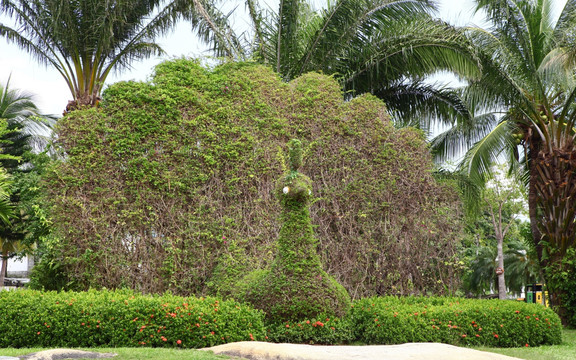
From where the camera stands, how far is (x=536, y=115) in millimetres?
13625

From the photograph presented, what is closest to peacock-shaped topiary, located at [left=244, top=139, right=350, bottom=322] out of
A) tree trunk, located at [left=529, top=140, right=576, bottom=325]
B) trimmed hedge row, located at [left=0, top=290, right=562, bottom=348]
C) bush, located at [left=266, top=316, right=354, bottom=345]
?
bush, located at [left=266, top=316, right=354, bottom=345]

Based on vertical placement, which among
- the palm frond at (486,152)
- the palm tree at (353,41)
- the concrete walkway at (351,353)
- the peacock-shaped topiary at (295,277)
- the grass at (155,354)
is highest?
the palm tree at (353,41)

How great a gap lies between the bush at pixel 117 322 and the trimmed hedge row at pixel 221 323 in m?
0.01

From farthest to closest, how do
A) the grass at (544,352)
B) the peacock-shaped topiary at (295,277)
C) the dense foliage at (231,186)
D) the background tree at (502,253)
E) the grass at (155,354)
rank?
the background tree at (502,253) → the dense foliage at (231,186) → the peacock-shaped topiary at (295,277) → the grass at (544,352) → the grass at (155,354)

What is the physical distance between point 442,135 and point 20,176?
1350cm

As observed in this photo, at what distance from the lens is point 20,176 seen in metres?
18.0

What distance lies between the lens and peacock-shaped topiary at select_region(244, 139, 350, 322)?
910 centimetres

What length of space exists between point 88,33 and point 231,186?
248 inches

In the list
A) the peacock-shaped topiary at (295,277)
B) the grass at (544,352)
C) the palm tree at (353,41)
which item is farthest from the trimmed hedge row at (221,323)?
the palm tree at (353,41)

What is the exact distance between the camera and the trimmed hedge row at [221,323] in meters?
8.12

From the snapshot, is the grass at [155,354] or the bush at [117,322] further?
the bush at [117,322]

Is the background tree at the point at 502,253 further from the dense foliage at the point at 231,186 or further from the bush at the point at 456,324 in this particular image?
the bush at the point at 456,324

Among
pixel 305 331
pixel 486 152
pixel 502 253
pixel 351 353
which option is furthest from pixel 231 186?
pixel 502 253

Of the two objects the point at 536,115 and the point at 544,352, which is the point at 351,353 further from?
the point at 536,115
